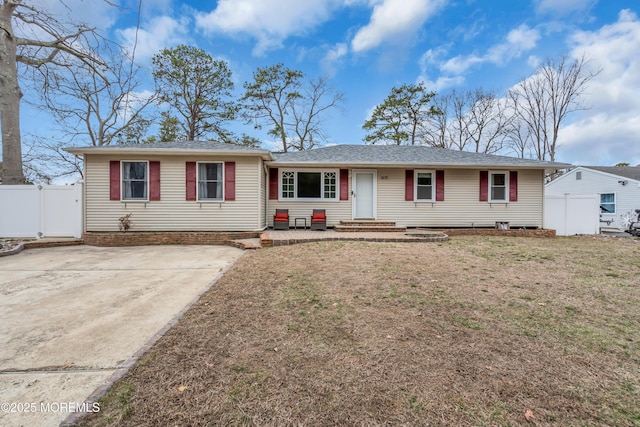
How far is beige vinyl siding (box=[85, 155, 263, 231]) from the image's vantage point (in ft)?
30.0

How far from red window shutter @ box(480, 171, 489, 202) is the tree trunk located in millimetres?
16237

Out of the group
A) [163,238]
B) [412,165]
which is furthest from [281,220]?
[412,165]

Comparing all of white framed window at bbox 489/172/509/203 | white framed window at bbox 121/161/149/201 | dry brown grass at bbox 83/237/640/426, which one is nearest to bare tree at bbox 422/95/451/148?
white framed window at bbox 489/172/509/203

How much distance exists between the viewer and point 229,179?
9383 mm

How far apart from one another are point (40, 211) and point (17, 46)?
20.5ft

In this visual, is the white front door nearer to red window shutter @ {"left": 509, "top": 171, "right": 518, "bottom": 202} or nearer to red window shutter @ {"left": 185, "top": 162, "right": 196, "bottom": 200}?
red window shutter @ {"left": 509, "top": 171, "right": 518, "bottom": 202}

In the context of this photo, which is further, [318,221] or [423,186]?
[423,186]

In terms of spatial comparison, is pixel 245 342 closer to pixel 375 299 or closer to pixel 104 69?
pixel 375 299

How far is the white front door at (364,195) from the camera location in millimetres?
11000

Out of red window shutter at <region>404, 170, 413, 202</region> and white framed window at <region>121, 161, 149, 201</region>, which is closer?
white framed window at <region>121, 161, 149, 201</region>

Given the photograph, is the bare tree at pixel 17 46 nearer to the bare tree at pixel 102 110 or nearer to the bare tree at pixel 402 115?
the bare tree at pixel 102 110

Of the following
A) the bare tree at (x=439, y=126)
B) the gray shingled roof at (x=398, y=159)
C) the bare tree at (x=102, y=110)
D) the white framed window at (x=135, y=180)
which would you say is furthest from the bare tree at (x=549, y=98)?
the bare tree at (x=102, y=110)

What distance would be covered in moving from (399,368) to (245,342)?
130 cm

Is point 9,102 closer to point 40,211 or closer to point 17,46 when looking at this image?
point 17,46
